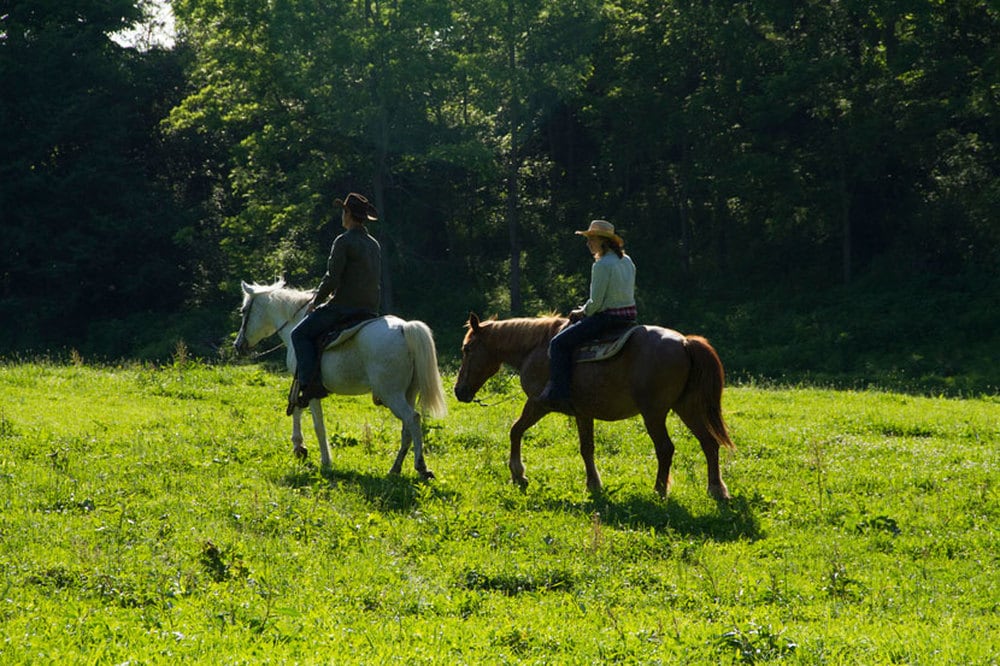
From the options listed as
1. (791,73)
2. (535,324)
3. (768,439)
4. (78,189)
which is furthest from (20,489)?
(78,189)

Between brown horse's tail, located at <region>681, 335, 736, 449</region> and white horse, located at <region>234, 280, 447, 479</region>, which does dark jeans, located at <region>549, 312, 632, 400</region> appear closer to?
brown horse's tail, located at <region>681, 335, 736, 449</region>

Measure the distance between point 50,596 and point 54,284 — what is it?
42031 millimetres

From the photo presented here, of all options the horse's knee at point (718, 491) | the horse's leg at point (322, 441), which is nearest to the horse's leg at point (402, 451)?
the horse's leg at point (322, 441)

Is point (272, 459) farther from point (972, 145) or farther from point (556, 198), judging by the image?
point (556, 198)

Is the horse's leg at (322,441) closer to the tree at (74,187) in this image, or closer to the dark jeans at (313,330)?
the dark jeans at (313,330)

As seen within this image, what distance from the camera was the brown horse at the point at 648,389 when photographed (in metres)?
12.1

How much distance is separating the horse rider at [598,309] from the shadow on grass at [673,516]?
144 centimetres

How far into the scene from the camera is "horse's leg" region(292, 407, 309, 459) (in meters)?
14.3

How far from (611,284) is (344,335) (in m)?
3.47

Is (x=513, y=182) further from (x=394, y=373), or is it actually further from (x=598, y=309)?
(x=598, y=309)

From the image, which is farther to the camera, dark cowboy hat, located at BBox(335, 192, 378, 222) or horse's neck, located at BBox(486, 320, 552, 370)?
dark cowboy hat, located at BBox(335, 192, 378, 222)

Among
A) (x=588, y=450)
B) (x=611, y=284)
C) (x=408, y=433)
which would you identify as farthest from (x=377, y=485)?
(x=611, y=284)

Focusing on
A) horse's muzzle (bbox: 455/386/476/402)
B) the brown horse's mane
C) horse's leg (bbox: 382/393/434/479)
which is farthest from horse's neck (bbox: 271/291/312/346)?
the brown horse's mane

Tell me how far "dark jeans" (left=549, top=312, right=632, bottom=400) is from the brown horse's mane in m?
0.66
